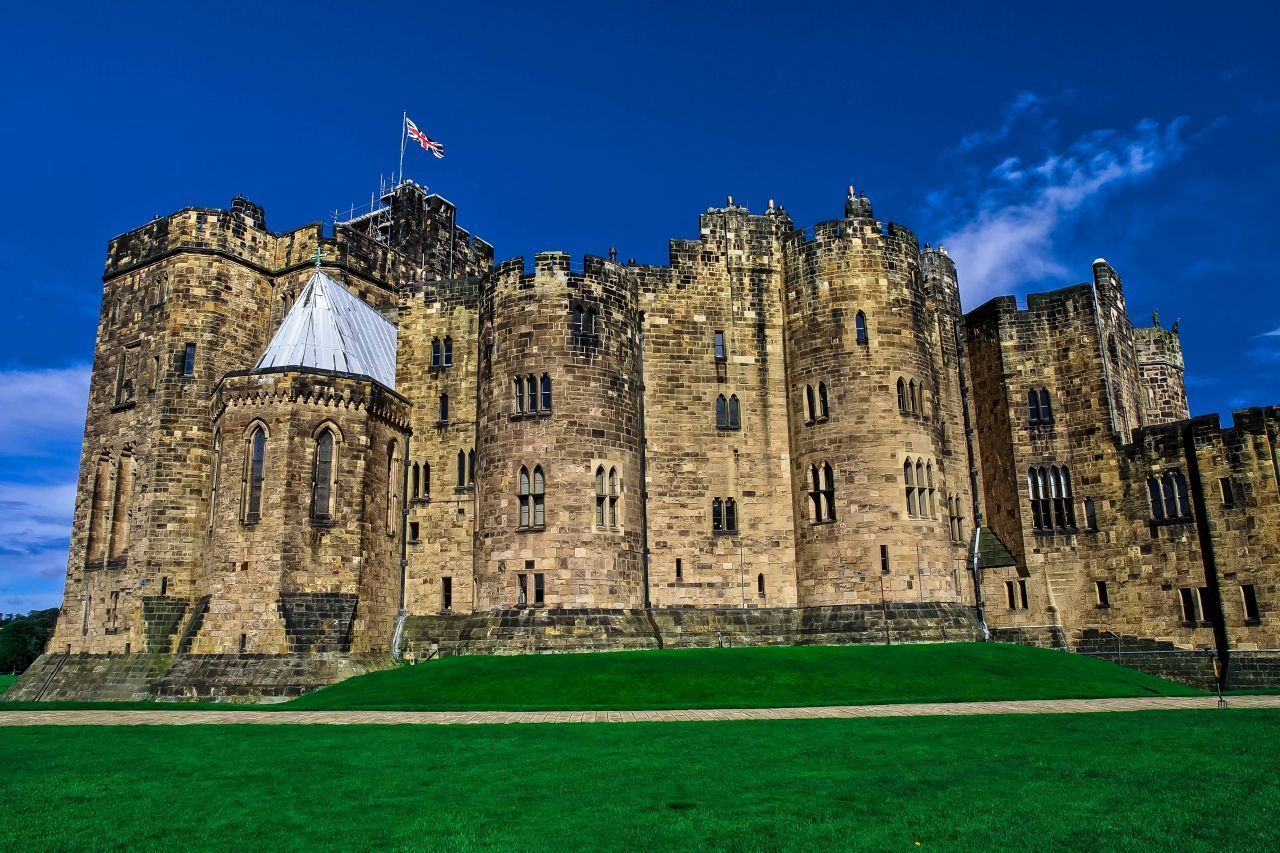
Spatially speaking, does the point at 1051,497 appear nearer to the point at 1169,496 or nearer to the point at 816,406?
the point at 1169,496

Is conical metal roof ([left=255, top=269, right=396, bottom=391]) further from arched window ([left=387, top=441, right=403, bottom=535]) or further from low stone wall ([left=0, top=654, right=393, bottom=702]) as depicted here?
low stone wall ([left=0, top=654, right=393, bottom=702])

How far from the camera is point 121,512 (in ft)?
138

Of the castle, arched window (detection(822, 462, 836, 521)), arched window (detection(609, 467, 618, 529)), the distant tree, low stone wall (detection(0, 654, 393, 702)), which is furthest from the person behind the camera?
the distant tree

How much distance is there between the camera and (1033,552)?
1673 inches

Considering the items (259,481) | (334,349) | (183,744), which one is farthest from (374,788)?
(334,349)

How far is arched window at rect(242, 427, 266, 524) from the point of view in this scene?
36.6 meters

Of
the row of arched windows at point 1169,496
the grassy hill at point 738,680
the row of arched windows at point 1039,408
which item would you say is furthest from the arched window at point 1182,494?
the grassy hill at point 738,680

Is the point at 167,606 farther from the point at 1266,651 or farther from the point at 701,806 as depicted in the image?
the point at 1266,651

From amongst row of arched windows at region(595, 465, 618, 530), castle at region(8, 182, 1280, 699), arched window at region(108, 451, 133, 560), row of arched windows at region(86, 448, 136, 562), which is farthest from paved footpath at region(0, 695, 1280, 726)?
row of arched windows at region(86, 448, 136, 562)

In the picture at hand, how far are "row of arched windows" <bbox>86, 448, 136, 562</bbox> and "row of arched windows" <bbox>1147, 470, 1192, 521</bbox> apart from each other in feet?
144

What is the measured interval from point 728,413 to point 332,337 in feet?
57.2

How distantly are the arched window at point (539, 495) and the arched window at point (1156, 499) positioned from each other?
1005 inches

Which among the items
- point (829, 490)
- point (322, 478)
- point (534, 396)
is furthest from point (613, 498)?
point (322, 478)

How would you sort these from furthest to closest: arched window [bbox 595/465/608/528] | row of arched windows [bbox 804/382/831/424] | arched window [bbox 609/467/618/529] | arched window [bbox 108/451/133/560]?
arched window [bbox 108/451/133/560] < row of arched windows [bbox 804/382/831/424] < arched window [bbox 609/467/618/529] < arched window [bbox 595/465/608/528]
